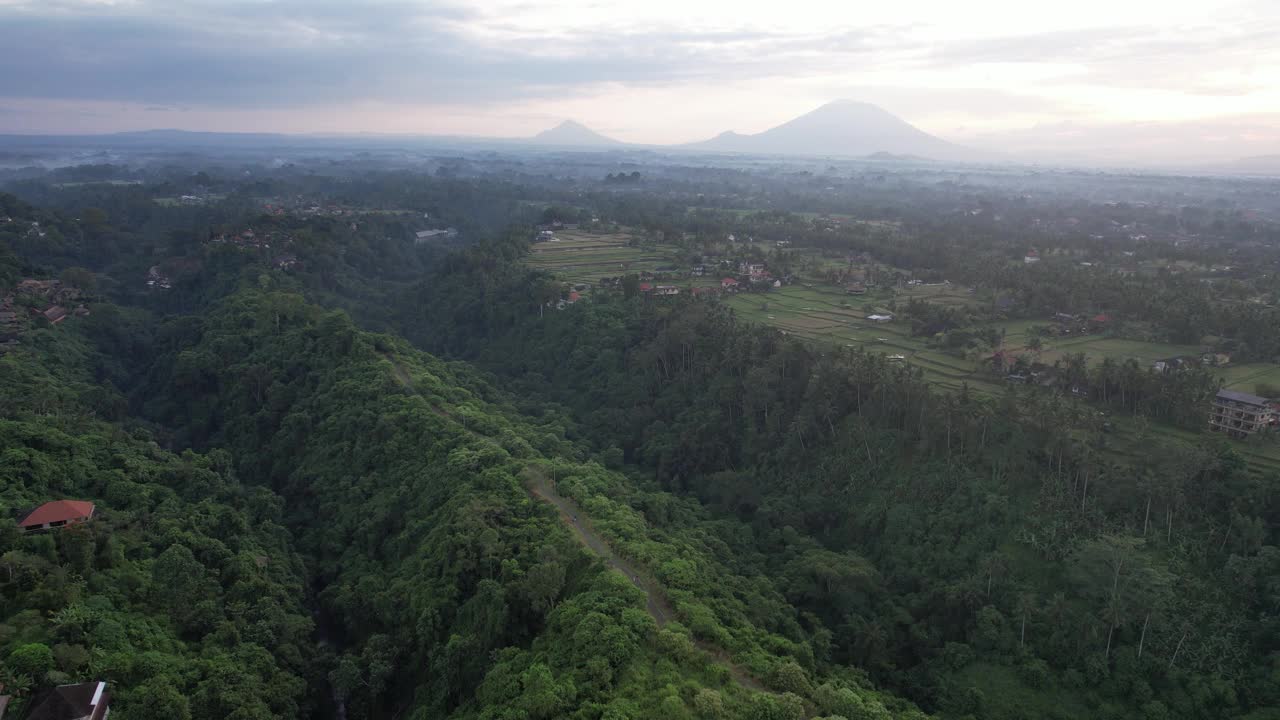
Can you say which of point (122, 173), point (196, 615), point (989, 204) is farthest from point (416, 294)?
point (122, 173)

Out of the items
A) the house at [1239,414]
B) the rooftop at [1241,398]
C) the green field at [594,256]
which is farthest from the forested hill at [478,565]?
the green field at [594,256]

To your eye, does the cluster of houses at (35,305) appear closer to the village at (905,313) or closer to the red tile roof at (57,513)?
the red tile roof at (57,513)

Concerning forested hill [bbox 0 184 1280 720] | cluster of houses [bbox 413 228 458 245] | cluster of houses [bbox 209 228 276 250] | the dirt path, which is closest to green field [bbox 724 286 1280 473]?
forested hill [bbox 0 184 1280 720]

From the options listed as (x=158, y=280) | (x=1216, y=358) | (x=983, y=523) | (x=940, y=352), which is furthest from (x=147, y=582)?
(x=158, y=280)

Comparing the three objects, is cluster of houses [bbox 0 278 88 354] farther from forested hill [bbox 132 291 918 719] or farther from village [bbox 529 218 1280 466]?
village [bbox 529 218 1280 466]

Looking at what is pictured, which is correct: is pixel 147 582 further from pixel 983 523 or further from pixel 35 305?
pixel 35 305

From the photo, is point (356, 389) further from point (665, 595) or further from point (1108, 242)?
point (1108, 242)

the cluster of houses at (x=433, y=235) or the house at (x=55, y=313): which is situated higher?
the cluster of houses at (x=433, y=235)

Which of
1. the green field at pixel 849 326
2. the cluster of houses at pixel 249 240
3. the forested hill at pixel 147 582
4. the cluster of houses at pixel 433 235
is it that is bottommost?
the forested hill at pixel 147 582
